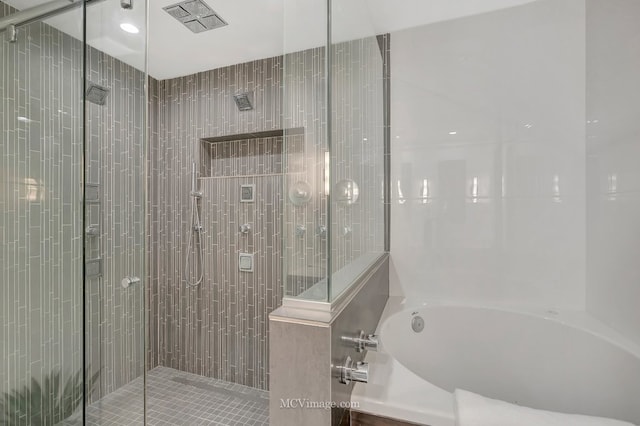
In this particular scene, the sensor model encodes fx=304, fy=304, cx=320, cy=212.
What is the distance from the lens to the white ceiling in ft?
3.61

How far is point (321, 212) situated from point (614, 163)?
5.40 ft

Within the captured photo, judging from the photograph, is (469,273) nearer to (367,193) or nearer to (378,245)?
(378,245)

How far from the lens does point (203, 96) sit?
2.64m

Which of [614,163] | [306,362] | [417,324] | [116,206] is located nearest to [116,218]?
[116,206]

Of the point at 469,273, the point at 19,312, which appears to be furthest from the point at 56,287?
the point at 469,273

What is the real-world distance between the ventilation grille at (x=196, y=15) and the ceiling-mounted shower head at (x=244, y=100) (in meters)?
0.51

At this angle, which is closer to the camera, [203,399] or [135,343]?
[135,343]

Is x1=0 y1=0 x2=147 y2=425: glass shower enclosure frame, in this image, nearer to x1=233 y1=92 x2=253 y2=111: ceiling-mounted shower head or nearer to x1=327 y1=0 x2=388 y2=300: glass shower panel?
x1=327 y1=0 x2=388 y2=300: glass shower panel

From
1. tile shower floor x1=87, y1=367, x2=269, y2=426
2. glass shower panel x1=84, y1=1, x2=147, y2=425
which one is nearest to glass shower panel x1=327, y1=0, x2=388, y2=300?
glass shower panel x1=84, y1=1, x2=147, y2=425

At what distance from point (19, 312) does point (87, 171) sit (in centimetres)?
70

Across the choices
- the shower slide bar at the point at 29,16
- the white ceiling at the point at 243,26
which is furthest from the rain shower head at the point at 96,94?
the shower slide bar at the point at 29,16

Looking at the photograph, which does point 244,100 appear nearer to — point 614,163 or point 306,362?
point 306,362

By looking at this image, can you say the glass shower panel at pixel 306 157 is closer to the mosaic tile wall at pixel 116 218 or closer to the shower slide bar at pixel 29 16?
the mosaic tile wall at pixel 116 218

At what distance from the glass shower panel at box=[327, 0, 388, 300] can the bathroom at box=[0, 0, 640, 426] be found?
2 cm
